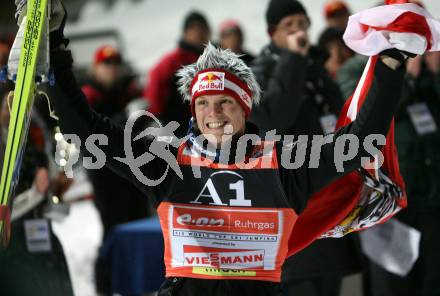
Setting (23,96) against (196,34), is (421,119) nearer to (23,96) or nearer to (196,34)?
(196,34)

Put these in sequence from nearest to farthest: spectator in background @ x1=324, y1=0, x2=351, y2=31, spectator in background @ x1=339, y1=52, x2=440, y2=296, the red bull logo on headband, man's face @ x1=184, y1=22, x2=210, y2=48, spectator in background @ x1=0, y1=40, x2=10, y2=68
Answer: the red bull logo on headband
spectator in background @ x1=339, y1=52, x2=440, y2=296
spectator in background @ x1=0, y1=40, x2=10, y2=68
spectator in background @ x1=324, y1=0, x2=351, y2=31
man's face @ x1=184, y1=22, x2=210, y2=48

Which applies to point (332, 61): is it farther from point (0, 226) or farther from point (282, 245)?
point (0, 226)

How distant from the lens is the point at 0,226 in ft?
9.77

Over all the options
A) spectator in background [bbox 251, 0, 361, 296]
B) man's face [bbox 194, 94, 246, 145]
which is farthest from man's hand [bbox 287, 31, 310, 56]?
man's face [bbox 194, 94, 246, 145]

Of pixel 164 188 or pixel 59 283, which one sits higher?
pixel 164 188

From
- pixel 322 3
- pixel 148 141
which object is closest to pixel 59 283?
pixel 148 141

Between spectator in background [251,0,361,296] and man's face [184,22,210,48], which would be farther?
man's face [184,22,210,48]

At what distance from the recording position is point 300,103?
4.55 meters

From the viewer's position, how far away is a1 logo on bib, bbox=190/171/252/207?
10.9 feet

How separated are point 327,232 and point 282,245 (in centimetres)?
48

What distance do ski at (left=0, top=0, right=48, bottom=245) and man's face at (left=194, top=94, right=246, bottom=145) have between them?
2.12 feet

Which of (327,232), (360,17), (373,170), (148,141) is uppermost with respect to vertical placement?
(360,17)

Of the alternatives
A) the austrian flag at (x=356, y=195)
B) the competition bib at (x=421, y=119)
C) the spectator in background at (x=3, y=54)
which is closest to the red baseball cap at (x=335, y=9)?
Answer: the competition bib at (x=421, y=119)

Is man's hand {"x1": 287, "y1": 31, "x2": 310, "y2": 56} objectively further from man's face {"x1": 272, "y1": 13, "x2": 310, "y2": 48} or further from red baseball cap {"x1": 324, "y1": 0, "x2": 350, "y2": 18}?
red baseball cap {"x1": 324, "y1": 0, "x2": 350, "y2": 18}
